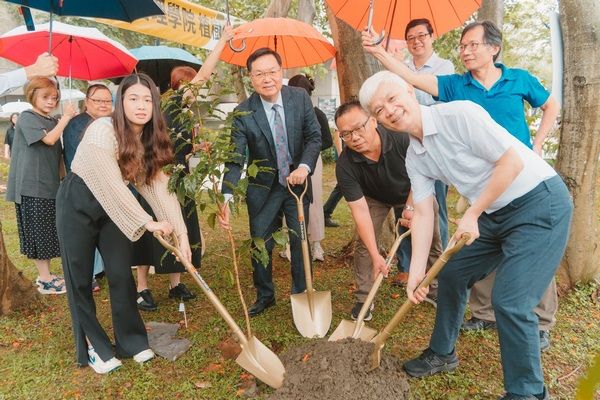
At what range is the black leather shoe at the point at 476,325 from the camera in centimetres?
313

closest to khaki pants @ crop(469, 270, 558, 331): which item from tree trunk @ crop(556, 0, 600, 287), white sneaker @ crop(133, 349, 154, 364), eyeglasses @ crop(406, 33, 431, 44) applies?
tree trunk @ crop(556, 0, 600, 287)

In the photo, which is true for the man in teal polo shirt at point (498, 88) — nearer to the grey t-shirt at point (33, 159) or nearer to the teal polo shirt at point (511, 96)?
the teal polo shirt at point (511, 96)

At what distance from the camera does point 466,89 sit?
9.77ft

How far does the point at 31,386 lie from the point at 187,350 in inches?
36.8

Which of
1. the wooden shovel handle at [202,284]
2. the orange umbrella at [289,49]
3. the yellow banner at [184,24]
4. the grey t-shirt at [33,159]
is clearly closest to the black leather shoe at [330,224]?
the orange umbrella at [289,49]

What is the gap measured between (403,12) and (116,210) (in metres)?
2.67

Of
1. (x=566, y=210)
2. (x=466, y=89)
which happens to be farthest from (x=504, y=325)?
(x=466, y=89)

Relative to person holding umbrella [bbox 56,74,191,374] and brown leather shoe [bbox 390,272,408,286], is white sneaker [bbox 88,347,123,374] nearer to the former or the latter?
person holding umbrella [bbox 56,74,191,374]

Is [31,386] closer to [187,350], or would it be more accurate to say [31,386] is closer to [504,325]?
[187,350]

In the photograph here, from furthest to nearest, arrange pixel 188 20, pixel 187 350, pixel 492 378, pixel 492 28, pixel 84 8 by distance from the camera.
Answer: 1. pixel 188 20
2. pixel 84 8
3. pixel 187 350
4. pixel 492 28
5. pixel 492 378

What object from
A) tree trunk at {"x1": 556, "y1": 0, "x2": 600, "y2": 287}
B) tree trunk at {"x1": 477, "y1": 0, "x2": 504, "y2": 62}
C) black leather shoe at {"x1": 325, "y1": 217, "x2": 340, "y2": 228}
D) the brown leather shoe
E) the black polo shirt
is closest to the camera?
the black polo shirt

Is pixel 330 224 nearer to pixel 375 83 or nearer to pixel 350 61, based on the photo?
pixel 350 61

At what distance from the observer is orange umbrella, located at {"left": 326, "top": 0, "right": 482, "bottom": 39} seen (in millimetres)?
3461

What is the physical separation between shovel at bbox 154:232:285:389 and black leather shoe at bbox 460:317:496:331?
4.60ft
